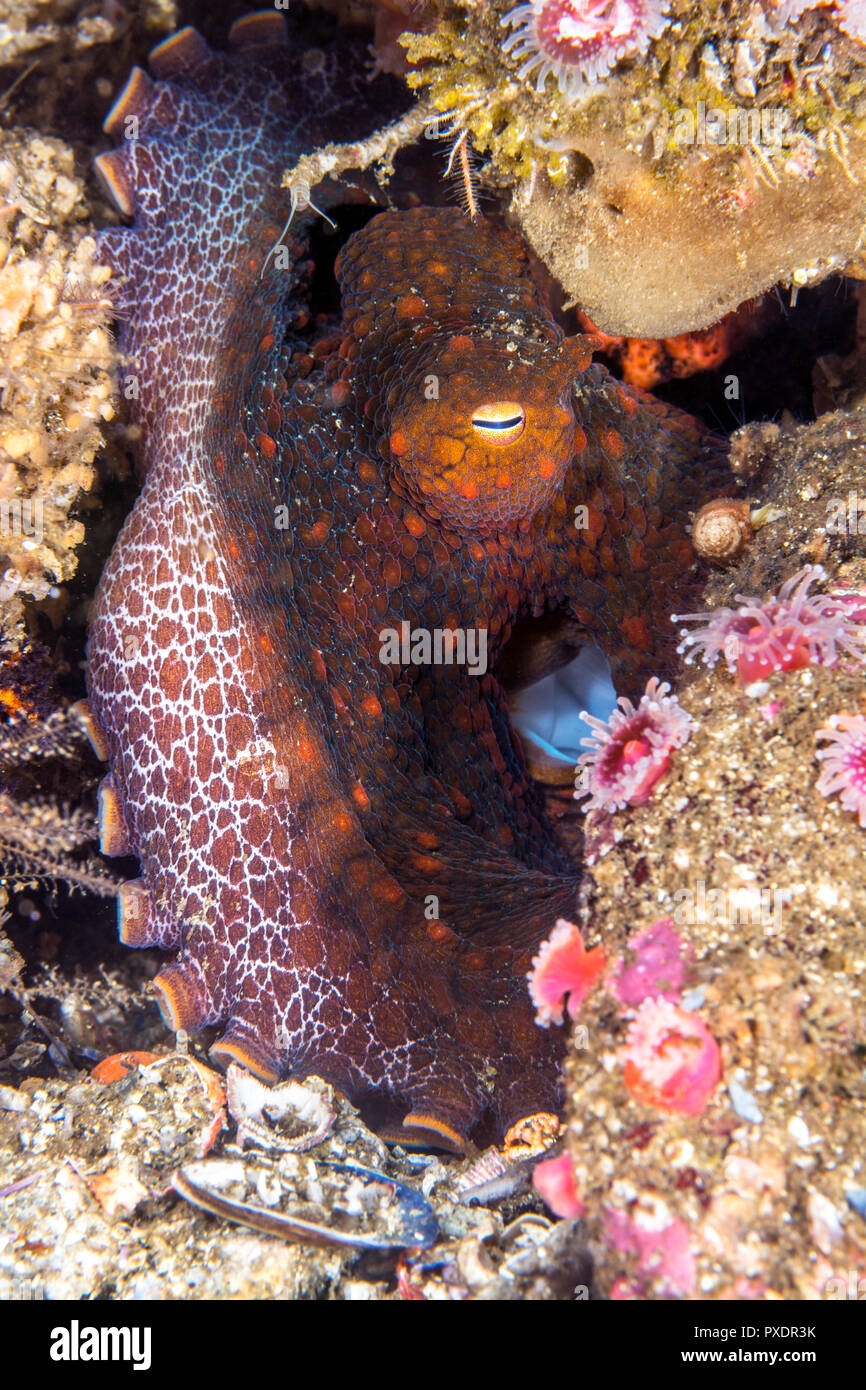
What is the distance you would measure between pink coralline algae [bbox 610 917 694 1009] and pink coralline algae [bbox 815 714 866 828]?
1.75 feet

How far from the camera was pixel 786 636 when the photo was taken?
213cm

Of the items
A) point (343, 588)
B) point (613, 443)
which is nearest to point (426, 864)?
point (343, 588)

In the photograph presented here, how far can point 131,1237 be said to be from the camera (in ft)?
Result: 8.18

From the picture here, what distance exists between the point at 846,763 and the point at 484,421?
1.64 metres

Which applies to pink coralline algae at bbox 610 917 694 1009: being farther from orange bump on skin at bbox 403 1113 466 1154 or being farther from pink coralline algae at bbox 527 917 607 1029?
orange bump on skin at bbox 403 1113 466 1154

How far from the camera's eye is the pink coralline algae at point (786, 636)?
210cm

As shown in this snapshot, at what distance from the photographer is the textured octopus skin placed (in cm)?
297

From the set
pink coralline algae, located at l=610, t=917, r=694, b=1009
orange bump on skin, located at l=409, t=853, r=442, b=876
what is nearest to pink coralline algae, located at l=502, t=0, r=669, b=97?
pink coralline algae, located at l=610, t=917, r=694, b=1009

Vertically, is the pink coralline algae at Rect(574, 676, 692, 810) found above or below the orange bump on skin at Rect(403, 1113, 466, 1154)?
above
